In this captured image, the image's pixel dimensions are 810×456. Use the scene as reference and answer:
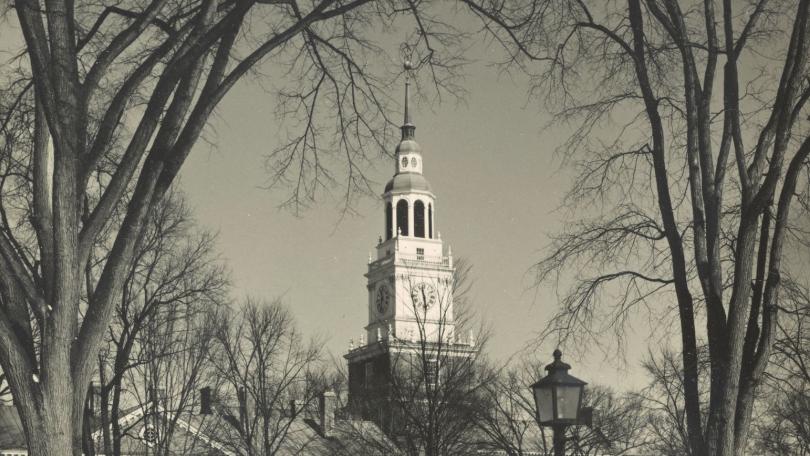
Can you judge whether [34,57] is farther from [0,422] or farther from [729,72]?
[0,422]

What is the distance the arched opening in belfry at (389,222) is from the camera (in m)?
90.8

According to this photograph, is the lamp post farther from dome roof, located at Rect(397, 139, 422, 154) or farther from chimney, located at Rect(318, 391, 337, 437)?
dome roof, located at Rect(397, 139, 422, 154)

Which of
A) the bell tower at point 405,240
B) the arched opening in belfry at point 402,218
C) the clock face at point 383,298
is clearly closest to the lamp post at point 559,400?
the bell tower at point 405,240

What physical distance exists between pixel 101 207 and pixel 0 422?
183ft

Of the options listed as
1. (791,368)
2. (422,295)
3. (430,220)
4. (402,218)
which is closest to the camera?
(791,368)

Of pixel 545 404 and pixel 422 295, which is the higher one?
pixel 422 295

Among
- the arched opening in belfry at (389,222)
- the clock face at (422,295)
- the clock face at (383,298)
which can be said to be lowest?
the clock face at (422,295)

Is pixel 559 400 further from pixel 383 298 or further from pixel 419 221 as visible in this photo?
pixel 419 221

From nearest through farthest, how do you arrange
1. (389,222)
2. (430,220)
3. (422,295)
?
(422,295)
(389,222)
(430,220)

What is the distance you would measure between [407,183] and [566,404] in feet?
259

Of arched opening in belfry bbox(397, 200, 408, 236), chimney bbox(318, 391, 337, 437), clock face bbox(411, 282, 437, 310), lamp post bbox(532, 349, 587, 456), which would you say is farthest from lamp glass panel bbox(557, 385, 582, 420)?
arched opening in belfry bbox(397, 200, 408, 236)

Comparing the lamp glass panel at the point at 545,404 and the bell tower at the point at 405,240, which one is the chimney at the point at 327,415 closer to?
the bell tower at the point at 405,240

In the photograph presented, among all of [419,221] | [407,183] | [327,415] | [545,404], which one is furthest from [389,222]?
[545,404]

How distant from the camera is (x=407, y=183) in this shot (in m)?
88.4
